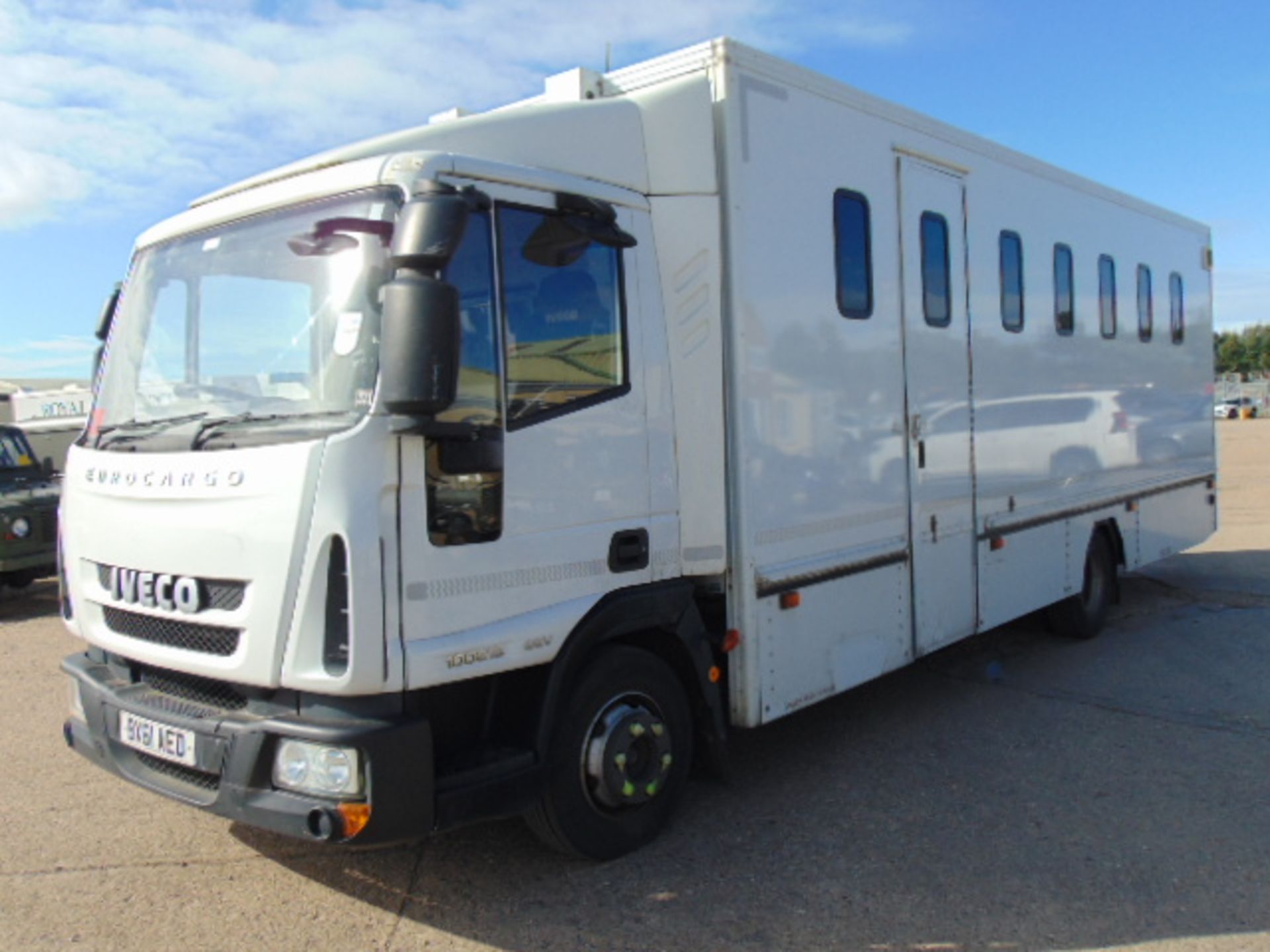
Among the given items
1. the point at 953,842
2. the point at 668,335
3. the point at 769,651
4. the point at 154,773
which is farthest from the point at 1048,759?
the point at 154,773

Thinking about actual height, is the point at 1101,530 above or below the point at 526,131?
below

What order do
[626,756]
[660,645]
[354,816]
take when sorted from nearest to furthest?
[354,816] → [626,756] → [660,645]

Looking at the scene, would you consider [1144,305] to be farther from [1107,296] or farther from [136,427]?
[136,427]

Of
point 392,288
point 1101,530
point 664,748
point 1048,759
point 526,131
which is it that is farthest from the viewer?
point 1101,530

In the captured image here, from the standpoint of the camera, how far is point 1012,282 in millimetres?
6734

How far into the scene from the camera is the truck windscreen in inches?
138

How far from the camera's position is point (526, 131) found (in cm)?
406

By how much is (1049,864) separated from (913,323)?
2.79 metres

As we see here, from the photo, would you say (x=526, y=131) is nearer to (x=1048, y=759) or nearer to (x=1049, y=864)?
(x=1049, y=864)

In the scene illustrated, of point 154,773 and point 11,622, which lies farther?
point 11,622

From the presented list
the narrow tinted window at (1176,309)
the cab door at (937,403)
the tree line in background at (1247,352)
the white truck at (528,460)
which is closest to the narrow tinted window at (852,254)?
the white truck at (528,460)

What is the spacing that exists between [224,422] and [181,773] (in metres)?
1.23

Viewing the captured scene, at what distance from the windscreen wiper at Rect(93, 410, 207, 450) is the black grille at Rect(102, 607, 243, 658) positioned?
637 mm

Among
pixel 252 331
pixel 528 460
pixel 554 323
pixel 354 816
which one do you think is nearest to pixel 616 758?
pixel 354 816
